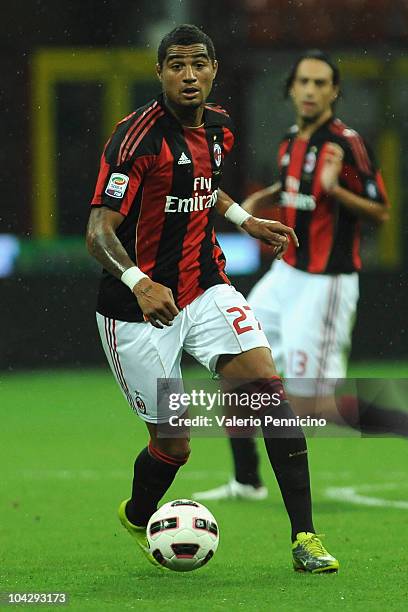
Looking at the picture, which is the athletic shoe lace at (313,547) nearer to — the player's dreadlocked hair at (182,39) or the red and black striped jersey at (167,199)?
the red and black striped jersey at (167,199)

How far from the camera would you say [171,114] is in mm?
5398

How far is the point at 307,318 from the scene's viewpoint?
766cm

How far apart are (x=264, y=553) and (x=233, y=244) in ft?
21.7

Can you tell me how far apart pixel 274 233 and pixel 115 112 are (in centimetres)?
735

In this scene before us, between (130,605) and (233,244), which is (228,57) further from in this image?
(130,605)

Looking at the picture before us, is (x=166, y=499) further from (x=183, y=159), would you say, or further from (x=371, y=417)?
(x=183, y=159)

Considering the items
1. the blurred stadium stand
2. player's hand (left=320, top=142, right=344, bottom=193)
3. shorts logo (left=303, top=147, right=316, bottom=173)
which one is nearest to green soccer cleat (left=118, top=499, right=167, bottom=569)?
player's hand (left=320, top=142, right=344, bottom=193)

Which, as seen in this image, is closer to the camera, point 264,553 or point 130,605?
point 130,605

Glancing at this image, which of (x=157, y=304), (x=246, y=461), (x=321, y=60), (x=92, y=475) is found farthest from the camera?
(x=92, y=475)

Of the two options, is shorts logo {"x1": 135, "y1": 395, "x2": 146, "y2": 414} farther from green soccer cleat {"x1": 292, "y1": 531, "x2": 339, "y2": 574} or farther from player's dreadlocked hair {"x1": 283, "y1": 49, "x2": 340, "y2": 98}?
player's dreadlocked hair {"x1": 283, "y1": 49, "x2": 340, "y2": 98}

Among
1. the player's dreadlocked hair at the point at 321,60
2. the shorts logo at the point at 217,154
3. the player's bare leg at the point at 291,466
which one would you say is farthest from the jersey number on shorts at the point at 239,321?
the player's dreadlocked hair at the point at 321,60

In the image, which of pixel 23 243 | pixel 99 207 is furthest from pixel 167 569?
pixel 23 243

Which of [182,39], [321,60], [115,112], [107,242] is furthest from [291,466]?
[115,112]

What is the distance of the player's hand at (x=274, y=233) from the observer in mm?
5500
